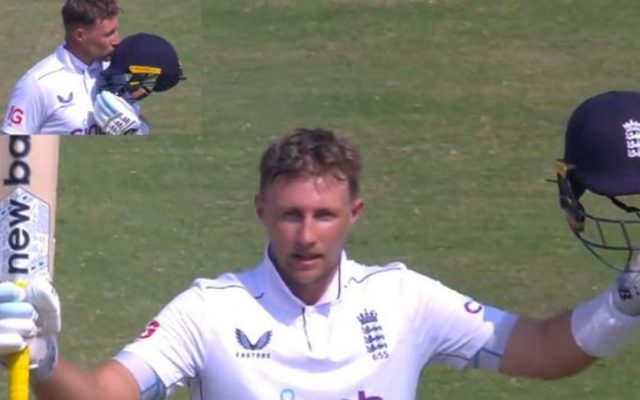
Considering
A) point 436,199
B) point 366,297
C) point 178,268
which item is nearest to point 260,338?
point 366,297

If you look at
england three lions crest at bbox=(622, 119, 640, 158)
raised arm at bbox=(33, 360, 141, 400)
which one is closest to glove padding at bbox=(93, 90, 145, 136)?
raised arm at bbox=(33, 360, 141, 400)

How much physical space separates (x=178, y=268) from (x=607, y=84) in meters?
4.27

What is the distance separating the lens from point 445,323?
17.7 feet

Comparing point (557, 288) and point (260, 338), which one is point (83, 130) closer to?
point (557, 288)

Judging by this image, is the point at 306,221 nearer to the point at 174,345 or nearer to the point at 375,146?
the point at 174,345

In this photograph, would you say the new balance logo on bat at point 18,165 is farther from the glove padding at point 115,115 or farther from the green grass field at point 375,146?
the glove padding at point 115,115

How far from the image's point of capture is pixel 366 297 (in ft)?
17.7

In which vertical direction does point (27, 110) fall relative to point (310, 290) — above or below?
above

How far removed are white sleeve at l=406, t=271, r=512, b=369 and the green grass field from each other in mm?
3383

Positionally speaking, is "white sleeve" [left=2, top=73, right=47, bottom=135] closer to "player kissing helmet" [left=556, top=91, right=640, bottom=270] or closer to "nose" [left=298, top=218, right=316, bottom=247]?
"nose" [left=298, top=218, right=316, bottom=247]

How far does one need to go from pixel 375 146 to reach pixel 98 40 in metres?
2.53

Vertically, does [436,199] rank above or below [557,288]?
above

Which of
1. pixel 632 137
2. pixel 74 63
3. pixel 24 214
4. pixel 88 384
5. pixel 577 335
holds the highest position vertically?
pixel 74 63

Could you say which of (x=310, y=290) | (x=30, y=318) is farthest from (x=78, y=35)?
(x=30, y=318)
